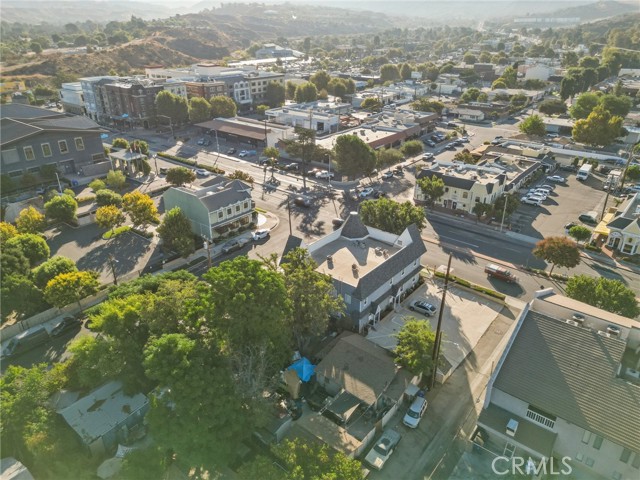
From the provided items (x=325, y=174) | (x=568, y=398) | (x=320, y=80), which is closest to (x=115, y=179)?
(x=325, y=174)

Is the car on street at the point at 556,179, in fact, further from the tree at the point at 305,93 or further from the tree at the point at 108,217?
the tree at the point at 305,93

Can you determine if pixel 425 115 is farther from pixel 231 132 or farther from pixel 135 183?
pixel 135 183

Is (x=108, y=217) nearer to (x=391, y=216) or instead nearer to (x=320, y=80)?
(x=391, y=216)

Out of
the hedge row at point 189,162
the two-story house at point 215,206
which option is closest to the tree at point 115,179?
the hedge row at point 189,162

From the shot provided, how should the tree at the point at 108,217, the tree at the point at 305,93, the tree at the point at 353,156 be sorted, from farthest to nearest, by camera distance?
the tree at the point at 305,93
the tree at the point at 353,156
the tree at the point at 108,217

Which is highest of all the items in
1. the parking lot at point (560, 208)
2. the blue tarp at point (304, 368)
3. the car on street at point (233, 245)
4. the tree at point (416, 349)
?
the tree at point (416, 349)
